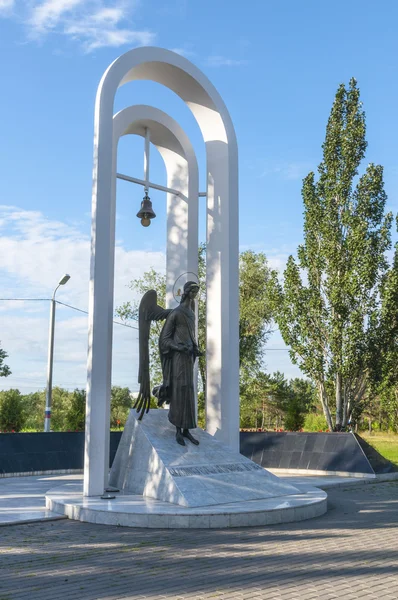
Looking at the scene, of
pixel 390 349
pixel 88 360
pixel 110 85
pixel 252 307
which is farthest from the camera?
pixel 252 307

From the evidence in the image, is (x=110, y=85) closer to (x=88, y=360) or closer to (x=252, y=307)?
(x=88, y=360)

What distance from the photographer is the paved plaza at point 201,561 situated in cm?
471

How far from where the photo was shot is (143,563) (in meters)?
5.50

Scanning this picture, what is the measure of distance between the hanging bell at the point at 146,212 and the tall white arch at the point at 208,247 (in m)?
0.57

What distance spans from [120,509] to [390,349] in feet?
36.7

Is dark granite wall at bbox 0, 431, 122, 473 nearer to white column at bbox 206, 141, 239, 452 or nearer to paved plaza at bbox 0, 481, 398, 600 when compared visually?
white column at bbox 206, 141, 239, 452

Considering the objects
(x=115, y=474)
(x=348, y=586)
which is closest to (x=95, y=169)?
(x=115, y=474)

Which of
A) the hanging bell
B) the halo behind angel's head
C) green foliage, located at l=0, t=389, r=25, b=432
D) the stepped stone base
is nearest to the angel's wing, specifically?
the stepped stone base

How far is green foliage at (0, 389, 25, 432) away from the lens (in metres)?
22.6

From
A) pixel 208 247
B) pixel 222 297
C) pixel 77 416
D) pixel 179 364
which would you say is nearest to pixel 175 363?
pixel 179 364

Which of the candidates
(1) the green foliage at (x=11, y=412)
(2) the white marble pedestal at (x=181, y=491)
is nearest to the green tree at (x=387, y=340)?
(2) the white marble pedestal at (x=181, y=491)

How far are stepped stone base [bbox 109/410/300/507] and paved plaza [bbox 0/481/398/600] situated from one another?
2.99ft

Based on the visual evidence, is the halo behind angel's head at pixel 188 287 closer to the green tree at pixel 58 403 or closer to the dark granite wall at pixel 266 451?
the dark granite wall at pixel 266 451

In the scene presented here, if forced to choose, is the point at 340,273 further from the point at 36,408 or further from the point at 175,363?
the point at 36,408
